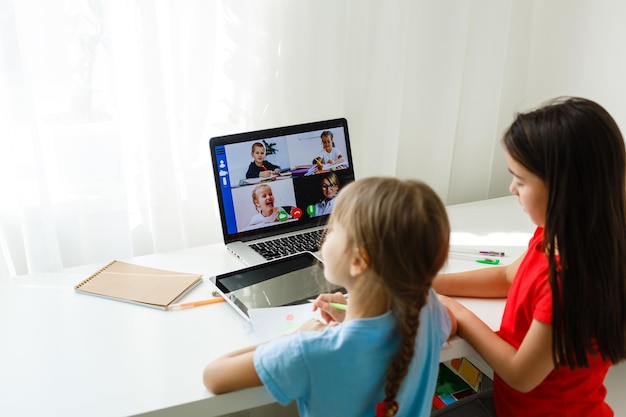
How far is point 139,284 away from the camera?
48.8 inches

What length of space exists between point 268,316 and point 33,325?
0.42 m

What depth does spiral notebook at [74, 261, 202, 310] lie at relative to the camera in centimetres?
118

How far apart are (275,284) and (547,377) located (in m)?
0.52

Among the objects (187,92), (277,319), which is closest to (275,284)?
(277,319)

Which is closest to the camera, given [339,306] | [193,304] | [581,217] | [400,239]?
[400,239]

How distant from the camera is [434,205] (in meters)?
0.81

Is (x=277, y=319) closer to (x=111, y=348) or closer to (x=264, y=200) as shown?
(x=111, y=348)

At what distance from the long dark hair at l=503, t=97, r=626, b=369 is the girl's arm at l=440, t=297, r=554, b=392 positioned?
19mm

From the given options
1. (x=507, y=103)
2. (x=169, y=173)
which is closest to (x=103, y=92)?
(x=169, y=173)

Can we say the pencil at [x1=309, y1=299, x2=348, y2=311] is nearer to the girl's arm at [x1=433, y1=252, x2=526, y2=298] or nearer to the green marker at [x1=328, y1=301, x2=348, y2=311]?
the green marker at [x1=328, y1=301, x2=348, y2=311]

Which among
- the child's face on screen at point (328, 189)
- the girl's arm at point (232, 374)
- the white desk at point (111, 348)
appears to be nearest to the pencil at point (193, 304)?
the white desk at point (111, 348)

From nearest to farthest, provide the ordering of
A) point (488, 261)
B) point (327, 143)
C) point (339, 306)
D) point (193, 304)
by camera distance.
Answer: point (339, 306) → point (193, 304) → point (488, 261) → point (327, 143)

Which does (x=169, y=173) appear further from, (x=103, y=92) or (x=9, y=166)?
(x=9, y=166)

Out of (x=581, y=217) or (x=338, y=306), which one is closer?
(x=581, y=217)
